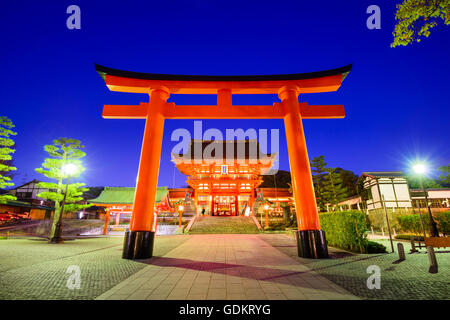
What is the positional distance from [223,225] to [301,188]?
12.7 m

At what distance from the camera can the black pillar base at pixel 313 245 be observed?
555 centimetres

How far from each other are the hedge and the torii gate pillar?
31.3 ft

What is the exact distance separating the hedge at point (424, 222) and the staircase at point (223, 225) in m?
9.68

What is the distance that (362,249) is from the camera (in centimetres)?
656

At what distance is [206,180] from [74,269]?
18973 mm

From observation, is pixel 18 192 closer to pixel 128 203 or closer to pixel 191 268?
pixel 128 203

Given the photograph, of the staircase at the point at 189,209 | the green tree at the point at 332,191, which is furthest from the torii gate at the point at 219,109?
the staircase at the point at 189,209

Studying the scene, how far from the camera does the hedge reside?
10.1 meters

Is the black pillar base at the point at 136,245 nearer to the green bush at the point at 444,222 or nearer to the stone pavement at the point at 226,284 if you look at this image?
the stone pavement at the point at 226,284

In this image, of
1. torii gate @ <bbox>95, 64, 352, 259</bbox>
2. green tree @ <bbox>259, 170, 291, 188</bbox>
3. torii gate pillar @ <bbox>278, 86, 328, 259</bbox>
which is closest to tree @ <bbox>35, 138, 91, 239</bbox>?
torii gate @ <bbox>95, 64, 352, 259</bbox>

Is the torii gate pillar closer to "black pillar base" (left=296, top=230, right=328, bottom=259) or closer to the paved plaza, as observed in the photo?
"black pillar base" (left=296, top=230, right=328, bottom=259)

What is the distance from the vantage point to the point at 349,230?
22.6 feet

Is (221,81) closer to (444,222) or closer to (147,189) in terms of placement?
(147,189)
